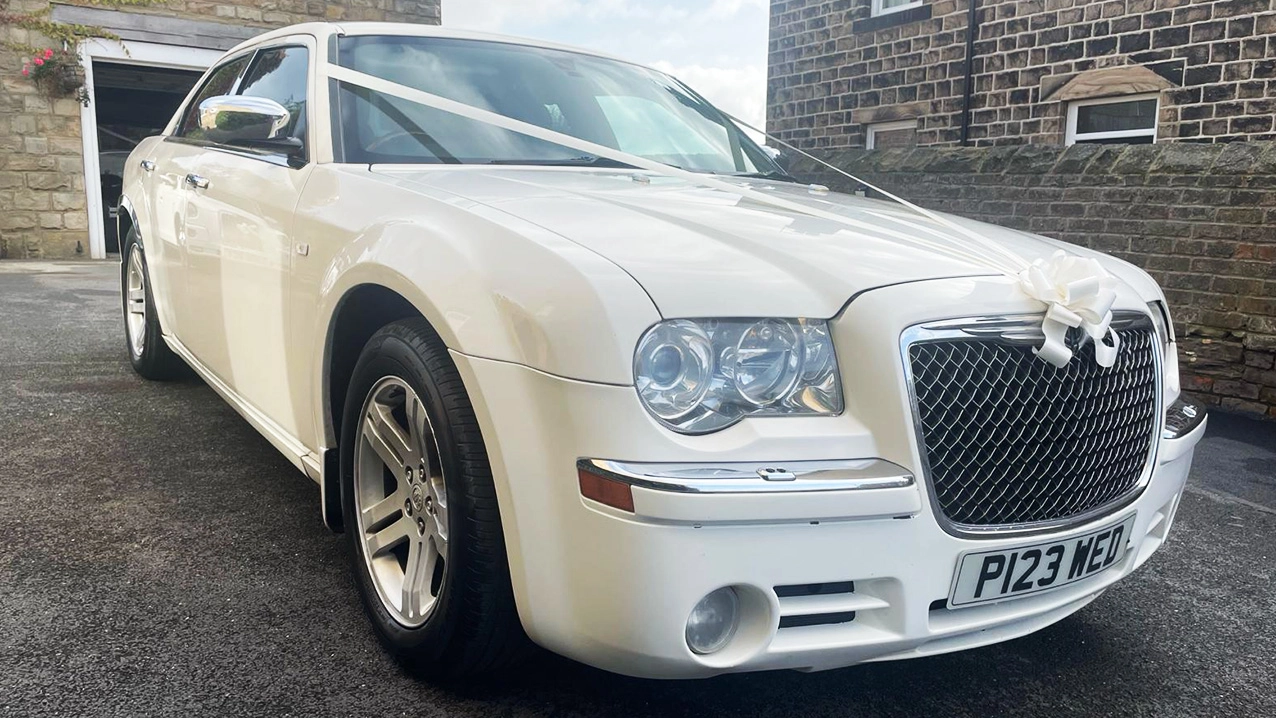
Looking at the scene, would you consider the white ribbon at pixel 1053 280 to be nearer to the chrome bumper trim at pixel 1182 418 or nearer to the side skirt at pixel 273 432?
the chrome bumper trim at pixel 1182 418

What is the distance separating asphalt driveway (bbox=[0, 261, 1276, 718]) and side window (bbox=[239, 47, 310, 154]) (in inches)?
48.7

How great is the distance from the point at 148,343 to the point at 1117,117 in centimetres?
951

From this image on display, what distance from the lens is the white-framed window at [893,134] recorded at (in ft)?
40.4

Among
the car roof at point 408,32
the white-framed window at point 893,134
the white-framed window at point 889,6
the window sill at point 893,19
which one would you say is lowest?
the car roof at point 408,32

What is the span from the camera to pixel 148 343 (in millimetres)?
4758

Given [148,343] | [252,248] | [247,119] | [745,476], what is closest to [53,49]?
[148,343]

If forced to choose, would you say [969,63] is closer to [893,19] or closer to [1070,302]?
[893,19]

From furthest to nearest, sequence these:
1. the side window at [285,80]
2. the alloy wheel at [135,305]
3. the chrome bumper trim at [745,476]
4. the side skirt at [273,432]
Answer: the alloy wheel at [135,305] < the side window at [285,80] < the side skirt at [273,432] < the chrome bumper trim at [745,476]

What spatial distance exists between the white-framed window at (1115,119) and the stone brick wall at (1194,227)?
12.8ft

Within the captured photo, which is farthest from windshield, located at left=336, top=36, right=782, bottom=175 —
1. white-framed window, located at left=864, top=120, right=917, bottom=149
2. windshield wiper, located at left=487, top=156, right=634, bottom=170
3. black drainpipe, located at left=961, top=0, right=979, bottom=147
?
white-framed window, located at left=864, top=120, right=917, bottom=149

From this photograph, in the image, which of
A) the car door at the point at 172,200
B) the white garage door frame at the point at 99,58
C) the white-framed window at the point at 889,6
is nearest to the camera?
the car door at the point at 172,200

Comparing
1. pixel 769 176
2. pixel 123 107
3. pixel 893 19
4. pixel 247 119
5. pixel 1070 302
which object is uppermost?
pixel 893 19

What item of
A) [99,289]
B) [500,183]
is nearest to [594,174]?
[500,183]

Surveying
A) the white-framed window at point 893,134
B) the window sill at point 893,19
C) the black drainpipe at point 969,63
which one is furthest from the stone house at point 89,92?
the black drainpipe at point 969,63
